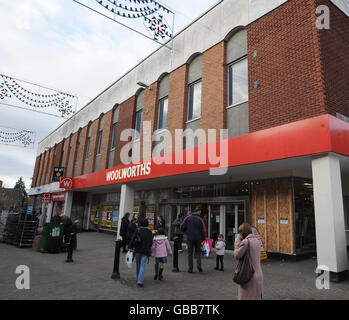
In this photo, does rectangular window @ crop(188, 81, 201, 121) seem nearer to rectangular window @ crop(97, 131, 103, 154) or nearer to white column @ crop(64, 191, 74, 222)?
rectangular window @ crop(97, 131, 103, 154)

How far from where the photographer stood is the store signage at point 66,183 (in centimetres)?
2166

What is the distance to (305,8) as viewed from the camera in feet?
27.5

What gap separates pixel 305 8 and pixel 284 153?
4958 millimetres

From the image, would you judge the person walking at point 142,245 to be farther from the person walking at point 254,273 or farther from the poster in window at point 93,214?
the poster in window at point 93,214

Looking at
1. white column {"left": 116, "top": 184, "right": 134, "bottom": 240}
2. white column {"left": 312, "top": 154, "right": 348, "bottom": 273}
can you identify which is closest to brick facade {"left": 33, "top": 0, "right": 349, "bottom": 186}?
white column {"left": 312, "top": 154, "right": 348, "bottom": 273}

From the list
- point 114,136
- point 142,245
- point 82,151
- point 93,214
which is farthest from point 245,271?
point 82,151

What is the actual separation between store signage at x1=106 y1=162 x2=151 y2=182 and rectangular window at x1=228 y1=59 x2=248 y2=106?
5.12 m

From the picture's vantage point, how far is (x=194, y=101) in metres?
12.9

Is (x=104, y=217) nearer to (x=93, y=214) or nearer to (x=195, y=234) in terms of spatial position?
(x=93, y=214)

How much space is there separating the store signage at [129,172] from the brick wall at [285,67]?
5.83 m

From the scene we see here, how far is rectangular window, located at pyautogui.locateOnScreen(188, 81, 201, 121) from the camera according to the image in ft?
41.2
